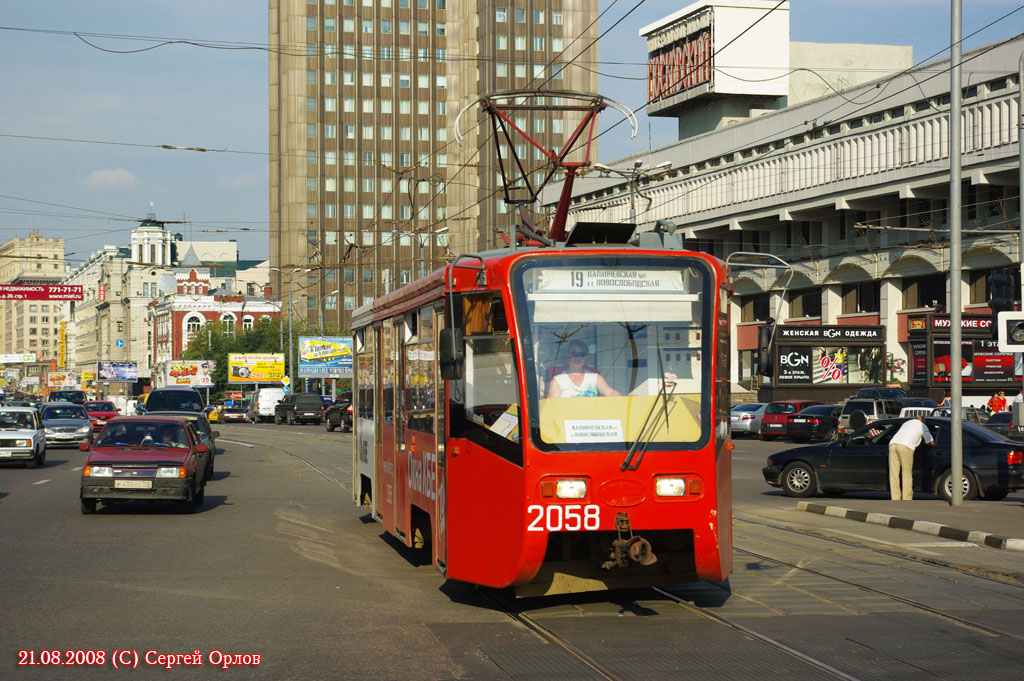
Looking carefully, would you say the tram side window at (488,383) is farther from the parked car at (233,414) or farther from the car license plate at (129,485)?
the parked car at (233,414)

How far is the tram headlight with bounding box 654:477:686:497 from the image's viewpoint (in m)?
8.86

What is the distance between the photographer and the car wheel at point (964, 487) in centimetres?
1919

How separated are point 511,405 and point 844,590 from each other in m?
3.60

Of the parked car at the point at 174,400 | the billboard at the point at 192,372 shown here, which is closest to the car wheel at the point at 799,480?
the parked car at the point at 174,400

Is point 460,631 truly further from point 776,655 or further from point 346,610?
point 776,655

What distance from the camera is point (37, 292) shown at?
1953 inches

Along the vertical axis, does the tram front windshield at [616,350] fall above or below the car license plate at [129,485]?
above

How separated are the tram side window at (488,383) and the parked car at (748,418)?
35.5m

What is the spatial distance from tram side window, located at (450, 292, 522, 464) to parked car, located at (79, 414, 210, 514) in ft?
30.3

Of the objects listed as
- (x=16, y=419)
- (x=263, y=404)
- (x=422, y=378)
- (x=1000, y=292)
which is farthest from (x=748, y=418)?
(x=263, y=404)

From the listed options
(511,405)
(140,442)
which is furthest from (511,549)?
(140,442)

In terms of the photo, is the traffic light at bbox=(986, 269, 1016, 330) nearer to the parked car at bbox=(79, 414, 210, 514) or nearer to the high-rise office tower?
the parked car at bbox=(79, 414, 210, 514)

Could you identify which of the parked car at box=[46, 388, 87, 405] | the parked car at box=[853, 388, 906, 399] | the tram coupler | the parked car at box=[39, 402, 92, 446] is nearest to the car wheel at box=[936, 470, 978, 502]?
the tram coupler

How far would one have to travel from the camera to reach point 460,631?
8.70 metres
